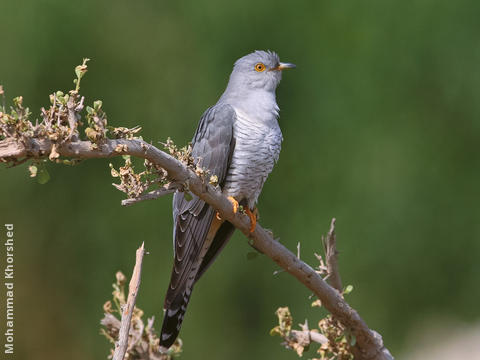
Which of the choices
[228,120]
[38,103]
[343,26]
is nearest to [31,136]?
[228,120]

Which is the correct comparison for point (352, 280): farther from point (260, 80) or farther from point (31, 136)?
point (31, 136)

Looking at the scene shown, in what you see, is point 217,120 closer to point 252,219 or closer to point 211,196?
point 252,219

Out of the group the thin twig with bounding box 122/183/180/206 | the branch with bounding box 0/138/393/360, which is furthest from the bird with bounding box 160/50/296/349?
the thin twig with bounding box 122/183/180/206

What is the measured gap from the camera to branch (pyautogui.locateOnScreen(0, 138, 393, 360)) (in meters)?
1.26

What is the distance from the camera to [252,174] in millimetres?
2523

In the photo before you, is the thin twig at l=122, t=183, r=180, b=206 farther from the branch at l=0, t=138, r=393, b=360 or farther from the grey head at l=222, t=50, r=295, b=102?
the grey head at l=222, t=50, r=295, b=102

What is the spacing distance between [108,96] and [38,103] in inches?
19.6

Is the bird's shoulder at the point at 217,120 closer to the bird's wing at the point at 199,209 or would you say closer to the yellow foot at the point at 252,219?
the bird's wing at the point at 199,209

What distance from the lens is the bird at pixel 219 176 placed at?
2385 mm

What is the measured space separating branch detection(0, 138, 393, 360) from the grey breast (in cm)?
31

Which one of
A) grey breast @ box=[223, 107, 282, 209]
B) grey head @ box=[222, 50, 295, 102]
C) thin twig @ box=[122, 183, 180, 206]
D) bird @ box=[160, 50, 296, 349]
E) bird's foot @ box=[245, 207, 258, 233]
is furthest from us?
grey head @ box=[222, 50, 295, 102]

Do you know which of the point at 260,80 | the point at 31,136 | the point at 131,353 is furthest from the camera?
the point at 260,80

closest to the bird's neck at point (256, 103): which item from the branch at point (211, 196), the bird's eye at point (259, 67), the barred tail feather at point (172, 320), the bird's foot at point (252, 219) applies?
the bird's eye at point (259, 67)

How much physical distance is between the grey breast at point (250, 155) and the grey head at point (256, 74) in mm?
300
